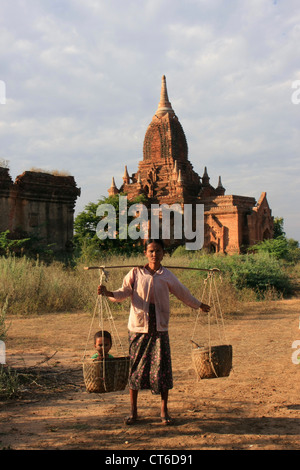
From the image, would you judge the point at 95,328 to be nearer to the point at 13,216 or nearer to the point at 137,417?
the point at 137,417

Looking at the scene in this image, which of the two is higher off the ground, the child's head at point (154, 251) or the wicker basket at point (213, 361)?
the child's head at point (154, 251)

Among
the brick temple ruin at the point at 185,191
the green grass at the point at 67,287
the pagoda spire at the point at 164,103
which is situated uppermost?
the pagoda spire at the point at 164,103

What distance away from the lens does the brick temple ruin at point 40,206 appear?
17.0 m

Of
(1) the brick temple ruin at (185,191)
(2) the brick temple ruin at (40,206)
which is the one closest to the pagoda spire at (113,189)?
(1) the brick temple ruin at (185,191)

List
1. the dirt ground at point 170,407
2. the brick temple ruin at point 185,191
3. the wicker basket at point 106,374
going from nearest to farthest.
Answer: the dirt ground at point 170,407 → the wicker basket at point 106,374 → the brick temple ruin at point 185,191

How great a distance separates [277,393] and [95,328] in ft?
16.1

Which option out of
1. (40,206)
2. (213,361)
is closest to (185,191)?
(40,206)

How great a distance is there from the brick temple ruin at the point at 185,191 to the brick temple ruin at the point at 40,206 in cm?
1210

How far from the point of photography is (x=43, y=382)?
5.13m

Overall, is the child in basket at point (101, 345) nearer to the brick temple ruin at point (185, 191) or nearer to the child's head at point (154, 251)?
the child's head at point (154, 251)

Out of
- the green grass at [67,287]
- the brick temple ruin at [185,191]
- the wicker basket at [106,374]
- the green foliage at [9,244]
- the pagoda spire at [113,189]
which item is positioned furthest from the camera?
the pagoda spire at [113,189]

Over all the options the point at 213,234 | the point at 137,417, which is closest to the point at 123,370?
the point at 137,417

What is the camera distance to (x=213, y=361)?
4.21m

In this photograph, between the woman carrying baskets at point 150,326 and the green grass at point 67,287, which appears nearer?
the woman carrying baskets at point 150,326
